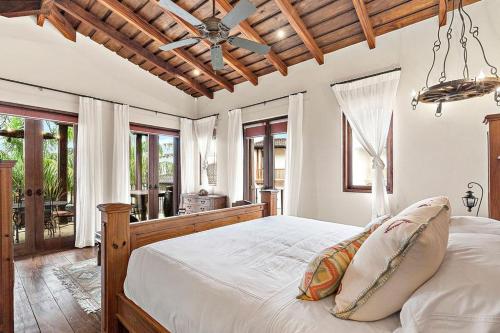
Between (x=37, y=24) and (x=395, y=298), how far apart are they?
17.9 ft

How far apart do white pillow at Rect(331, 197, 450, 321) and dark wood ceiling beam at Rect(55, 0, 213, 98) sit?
14.9 feet

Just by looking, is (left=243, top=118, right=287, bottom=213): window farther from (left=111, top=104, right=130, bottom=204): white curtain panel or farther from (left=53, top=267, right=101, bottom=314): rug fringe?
(left=53, top=267, right=101, bottom=314): rug fringe

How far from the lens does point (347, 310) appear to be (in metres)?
0.93

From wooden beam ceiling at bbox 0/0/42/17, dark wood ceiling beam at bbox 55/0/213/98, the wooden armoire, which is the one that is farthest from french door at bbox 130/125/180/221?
the wooden armoire

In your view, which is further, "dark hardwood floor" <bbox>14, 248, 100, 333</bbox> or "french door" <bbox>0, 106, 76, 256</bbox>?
"french door" <bbox>0, 106, 76, 256</bbox>

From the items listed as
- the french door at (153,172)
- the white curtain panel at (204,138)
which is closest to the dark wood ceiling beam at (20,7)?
the french door at (153,172)

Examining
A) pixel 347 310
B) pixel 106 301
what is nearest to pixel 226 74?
pixel 106 301

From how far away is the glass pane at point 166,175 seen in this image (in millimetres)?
5523

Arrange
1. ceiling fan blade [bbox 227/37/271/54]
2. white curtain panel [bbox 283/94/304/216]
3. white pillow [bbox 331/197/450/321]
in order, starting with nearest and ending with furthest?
white pillow [bbox 331/197/450/321]
ceiling fan blade [bbox 227/37/271/54]
white curtain panel [bbox 283/94/304/216]

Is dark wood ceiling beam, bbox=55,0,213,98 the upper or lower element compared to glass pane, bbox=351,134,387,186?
upper

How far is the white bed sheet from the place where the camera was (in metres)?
0.97

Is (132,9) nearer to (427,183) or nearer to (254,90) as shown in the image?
(254,90)

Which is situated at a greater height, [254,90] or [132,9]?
[132,9]

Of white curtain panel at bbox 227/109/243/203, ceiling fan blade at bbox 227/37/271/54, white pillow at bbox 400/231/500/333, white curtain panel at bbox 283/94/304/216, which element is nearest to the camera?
white pillow at bbox 400/231/500/333
